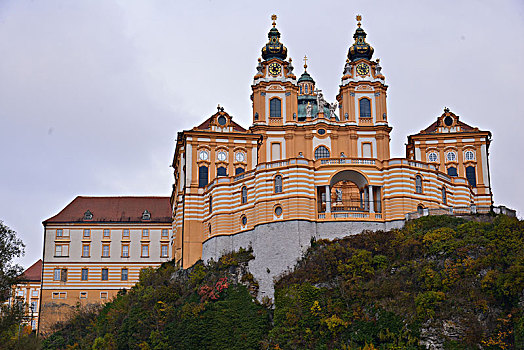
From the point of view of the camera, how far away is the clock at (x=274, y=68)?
278 feet

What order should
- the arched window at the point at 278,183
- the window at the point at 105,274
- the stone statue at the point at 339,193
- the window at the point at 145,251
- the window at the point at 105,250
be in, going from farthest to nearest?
the window at the point at 145,251, the window at the point at 105,250, the window at the point at 105,274, the stone statue at the point at 339,193, the arched window at the point at 278,183

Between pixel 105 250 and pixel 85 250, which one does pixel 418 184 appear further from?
pixel 85 250

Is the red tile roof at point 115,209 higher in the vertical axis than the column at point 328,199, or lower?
higher

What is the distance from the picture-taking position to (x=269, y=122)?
274 feet

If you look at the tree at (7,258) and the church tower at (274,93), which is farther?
the church tower at (274,93)

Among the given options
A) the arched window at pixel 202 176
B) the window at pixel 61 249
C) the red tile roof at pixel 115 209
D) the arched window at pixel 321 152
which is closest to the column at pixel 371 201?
the arched window at pixel 321 152

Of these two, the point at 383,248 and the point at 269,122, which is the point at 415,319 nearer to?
the point at 383,248

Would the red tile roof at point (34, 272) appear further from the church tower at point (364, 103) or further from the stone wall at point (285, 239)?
the stone wall at point (285, 239)

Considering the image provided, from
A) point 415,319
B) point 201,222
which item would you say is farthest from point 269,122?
point 415,319

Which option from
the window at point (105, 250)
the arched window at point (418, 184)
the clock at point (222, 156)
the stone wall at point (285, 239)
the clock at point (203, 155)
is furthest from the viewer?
the window at point (105, 250)

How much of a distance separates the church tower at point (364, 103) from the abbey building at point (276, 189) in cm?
13

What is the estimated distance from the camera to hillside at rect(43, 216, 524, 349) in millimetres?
51938

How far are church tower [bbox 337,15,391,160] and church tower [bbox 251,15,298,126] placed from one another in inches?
225

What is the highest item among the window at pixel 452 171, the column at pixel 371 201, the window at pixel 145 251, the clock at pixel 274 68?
the clock at pixel 274 68
